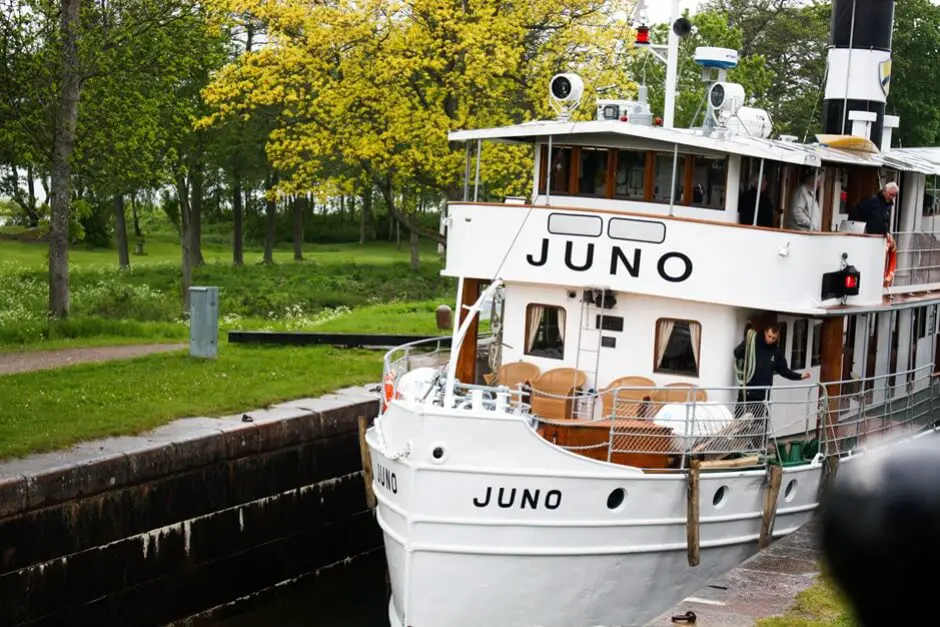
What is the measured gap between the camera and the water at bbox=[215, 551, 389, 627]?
16922mm

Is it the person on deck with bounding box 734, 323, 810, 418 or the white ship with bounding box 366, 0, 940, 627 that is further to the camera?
the person on deck with bounding box 734, 323, 810, 418

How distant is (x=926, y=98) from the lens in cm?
5425

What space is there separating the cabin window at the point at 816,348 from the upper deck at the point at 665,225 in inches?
37.2

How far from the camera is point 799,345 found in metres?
17.5

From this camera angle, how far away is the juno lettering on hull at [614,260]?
15.2 metres

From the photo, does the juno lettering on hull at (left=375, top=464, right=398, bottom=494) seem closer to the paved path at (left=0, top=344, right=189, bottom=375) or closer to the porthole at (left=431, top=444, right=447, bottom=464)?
the porthole at (left=431, top=444, right=447, bottom=464)

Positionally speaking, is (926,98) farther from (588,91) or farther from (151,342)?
(151,342)

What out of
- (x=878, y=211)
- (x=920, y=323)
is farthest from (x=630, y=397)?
(x=920, y=323)

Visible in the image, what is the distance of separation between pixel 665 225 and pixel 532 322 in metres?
2.53

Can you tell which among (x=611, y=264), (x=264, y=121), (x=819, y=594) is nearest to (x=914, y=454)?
(x=819, y=594)

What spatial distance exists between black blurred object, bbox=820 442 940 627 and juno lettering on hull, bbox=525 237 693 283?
14.4 meters

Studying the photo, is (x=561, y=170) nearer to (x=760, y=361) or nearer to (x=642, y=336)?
(x=642, y=336)

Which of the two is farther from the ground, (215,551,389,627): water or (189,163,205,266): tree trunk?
(189,163,205,266): tree trunk

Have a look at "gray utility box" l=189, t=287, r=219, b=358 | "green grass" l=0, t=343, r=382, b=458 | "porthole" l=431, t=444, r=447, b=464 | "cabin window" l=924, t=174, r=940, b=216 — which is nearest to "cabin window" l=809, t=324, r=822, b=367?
"cabin window" l=924, t=174, r=940, b=216
